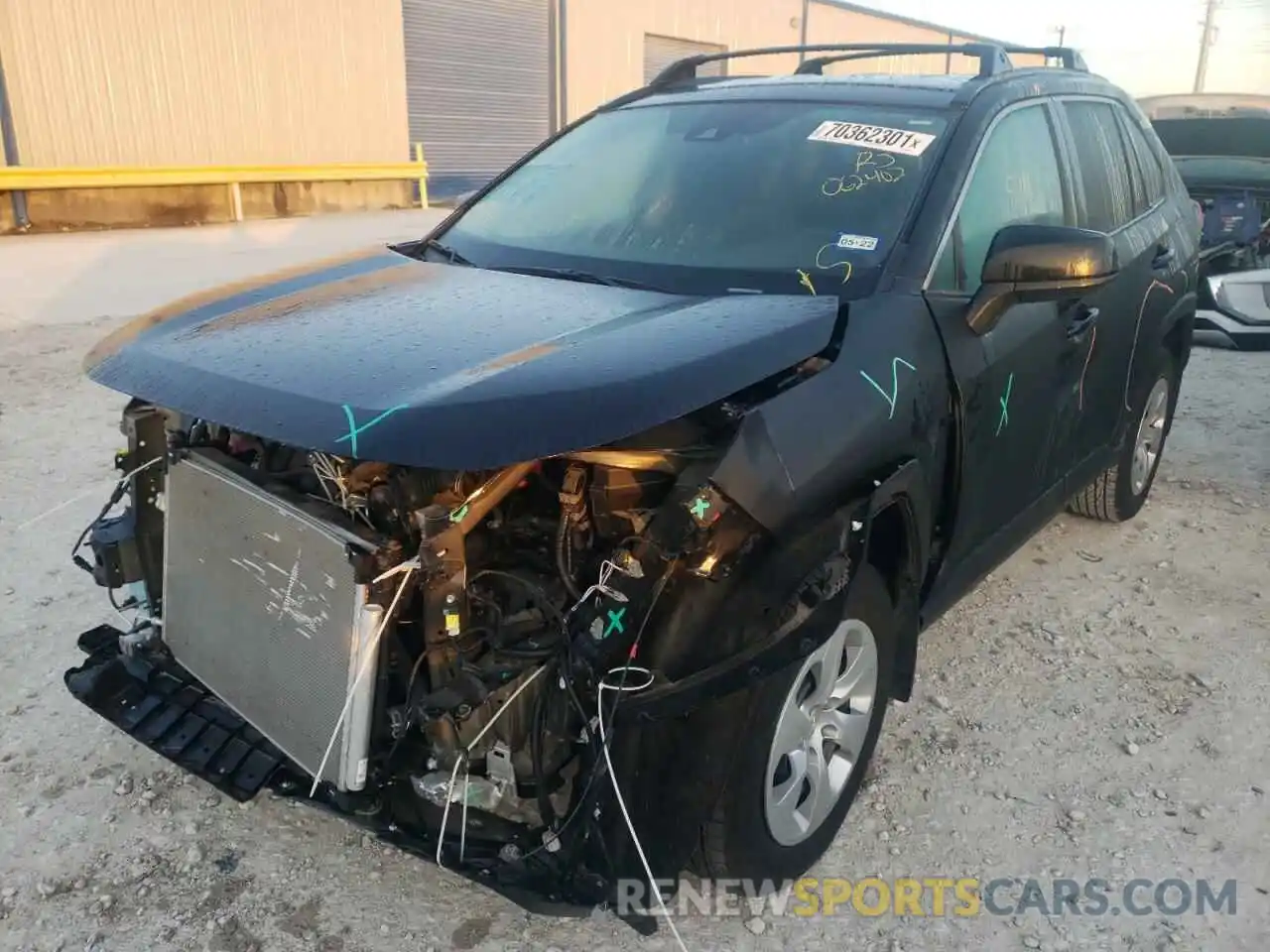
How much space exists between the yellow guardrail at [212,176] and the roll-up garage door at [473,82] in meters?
1.07

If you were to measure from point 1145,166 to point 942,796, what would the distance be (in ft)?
9.75

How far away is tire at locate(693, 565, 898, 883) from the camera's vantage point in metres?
2.23

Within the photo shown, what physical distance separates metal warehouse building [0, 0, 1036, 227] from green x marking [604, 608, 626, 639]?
15675 millimetres

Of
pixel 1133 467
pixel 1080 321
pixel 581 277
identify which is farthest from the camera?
pixel 1133 467

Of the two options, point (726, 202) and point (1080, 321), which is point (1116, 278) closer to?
point (1080, 321)

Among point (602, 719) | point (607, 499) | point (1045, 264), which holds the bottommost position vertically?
point (602, 719)

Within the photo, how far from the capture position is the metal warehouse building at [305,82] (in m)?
15.3

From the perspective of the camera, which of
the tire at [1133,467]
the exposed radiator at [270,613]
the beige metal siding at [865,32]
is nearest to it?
the exposed radiator at [270,613]

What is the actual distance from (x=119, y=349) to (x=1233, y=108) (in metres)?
13.3

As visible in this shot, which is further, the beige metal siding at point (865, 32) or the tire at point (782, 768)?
the beige metal siding at point (865, 32)

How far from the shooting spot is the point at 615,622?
214 cm

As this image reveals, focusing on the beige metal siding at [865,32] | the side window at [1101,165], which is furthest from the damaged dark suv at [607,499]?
the beige metal siding at [865,32]

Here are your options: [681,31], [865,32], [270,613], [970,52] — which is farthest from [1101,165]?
[865,32]

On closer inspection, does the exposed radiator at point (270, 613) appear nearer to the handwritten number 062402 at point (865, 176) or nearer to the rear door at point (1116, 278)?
the handwritten number 062402 at point (865, 176)
